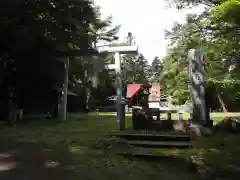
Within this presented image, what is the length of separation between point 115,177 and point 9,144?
3205 millimetres

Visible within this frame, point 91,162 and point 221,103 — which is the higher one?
point 221,103

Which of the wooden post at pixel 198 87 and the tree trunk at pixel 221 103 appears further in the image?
the tree trunk at pixel 221 103

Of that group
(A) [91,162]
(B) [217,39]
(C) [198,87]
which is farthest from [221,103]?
(A) [91,162]

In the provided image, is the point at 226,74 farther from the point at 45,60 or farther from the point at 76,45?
the point at 45,60

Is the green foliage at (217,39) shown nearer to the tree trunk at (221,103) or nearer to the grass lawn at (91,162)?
the tree trunk at (221,103)

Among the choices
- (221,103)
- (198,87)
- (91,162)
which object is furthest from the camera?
(221,103)

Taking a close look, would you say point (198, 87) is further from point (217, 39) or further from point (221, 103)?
point (221, 103)

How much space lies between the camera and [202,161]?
5.82 meters

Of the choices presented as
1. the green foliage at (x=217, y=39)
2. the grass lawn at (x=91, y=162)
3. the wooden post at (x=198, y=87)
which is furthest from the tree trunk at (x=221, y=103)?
the grass lawn at (x=91, y=162)

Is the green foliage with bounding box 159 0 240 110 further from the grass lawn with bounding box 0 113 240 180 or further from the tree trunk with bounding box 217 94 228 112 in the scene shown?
the grass lawn with bounding box 0 113 240 180

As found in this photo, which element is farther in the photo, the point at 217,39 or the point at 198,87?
the point at 217,39

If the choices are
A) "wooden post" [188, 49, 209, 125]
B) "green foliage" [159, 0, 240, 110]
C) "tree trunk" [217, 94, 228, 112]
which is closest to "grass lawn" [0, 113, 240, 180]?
"wooden post" [188, 49, 209, 125]

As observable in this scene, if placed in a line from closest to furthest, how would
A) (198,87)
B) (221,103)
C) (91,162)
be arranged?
(91,162), (198,87), (221,103)

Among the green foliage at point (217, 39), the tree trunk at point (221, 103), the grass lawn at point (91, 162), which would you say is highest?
the green foliage at point (217, 39)
